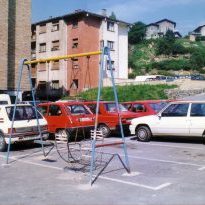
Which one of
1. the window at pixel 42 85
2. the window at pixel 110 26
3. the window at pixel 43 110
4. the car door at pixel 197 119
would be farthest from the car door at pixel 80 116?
the window at pixel 110 26

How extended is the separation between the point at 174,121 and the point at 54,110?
16.1 feet

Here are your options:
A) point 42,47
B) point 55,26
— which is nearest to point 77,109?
point 55,26

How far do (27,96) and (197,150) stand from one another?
3034 cm

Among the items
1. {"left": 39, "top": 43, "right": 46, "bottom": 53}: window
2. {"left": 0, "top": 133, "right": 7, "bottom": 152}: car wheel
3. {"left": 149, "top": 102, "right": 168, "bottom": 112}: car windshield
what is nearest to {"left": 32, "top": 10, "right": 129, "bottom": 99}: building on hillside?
{"left": 39, "top": 43, "right": 46, "bottom": 53}: window

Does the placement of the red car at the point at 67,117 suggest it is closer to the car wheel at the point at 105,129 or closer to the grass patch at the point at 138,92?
the car wheel at the point at 105,129

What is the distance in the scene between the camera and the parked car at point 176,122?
46.6 feet

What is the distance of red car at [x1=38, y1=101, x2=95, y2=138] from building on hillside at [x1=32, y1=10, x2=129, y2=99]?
28.0 metres

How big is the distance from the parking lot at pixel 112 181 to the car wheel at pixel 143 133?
277 centimetres

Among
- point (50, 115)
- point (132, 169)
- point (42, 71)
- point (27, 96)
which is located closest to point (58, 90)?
point (42, 71)

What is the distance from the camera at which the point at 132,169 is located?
9.82m

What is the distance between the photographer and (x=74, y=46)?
159ft

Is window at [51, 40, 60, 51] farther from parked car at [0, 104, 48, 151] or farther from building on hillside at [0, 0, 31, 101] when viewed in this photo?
parked car at [0, 104, 48, 151]

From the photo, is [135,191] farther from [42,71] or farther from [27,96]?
[42,71]

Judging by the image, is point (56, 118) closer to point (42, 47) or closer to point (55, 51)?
point (55, 51)
